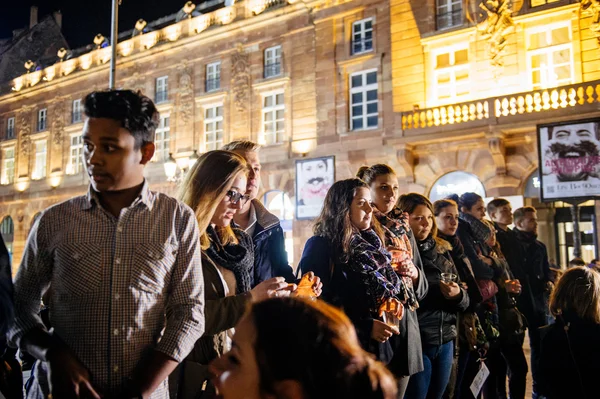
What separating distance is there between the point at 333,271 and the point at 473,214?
9.45 feet

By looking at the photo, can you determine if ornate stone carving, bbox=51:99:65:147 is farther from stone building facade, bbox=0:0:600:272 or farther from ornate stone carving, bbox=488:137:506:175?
ornate stone carving, bbox=488:137:506:175

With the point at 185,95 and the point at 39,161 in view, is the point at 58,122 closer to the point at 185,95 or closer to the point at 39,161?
the point at 39,161

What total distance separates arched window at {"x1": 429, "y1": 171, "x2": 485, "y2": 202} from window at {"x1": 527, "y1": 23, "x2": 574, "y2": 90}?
126 inches

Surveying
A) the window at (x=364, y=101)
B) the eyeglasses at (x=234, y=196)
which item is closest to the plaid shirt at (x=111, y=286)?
the eyeglasses at (x=234, y=196)

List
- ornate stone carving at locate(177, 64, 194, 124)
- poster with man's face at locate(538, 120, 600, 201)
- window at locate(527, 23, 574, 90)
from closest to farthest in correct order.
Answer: poster with man's face at locate(538, 120, 600, 201)
window at locate(527, 23, 574, 90)
ornate stone carving at locate(177, 64, 194, 124)

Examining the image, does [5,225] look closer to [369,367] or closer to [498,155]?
[498,155]

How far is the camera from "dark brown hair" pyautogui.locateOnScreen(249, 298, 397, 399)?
1327 mm

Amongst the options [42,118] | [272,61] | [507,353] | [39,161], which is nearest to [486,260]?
[507,353]

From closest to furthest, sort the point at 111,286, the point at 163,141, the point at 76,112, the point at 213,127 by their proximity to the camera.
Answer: the point at 111,286 < the point at 213,127 < the point at 163,141 < the point at 76,112

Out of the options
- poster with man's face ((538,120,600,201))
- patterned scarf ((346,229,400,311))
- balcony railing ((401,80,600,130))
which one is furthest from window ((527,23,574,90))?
patterned scarf ((346,229,400,311))

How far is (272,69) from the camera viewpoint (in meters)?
20.3

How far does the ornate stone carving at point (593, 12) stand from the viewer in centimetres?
1348

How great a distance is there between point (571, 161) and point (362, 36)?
29.3 ft

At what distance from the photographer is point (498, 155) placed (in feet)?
48.6
